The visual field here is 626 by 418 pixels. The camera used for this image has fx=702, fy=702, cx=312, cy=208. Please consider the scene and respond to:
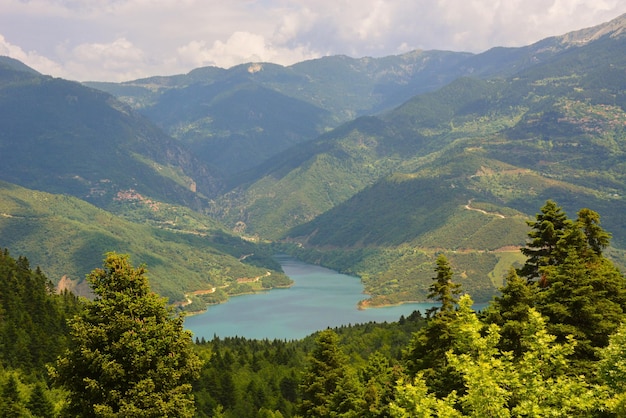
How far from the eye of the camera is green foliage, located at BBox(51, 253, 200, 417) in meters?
32.5

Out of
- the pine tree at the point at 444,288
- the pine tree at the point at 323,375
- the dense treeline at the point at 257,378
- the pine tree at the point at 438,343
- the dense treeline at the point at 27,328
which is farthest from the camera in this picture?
the dense treeline at the point at 257,378

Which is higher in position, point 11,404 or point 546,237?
point 546,237

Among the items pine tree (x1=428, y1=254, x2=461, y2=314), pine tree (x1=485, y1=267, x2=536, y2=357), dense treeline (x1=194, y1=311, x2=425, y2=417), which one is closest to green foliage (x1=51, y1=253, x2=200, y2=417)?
pine tree (x1=485, y1=267, x2=536, y2=357)

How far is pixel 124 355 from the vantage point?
3300cm

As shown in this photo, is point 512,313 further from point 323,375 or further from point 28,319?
point 28,319

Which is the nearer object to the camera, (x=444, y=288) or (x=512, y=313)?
(x=512, y=313)

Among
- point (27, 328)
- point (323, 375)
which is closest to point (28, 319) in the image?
point (27, 328)

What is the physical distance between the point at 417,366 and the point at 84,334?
24076 mm

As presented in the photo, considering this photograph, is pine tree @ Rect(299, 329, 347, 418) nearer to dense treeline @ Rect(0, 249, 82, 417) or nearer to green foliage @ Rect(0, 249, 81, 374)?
dense treeline @ Rect(0, 249, 82, 417)

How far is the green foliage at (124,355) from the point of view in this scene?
32.5m

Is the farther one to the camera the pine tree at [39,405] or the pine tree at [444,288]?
the pine tree at [39,405]

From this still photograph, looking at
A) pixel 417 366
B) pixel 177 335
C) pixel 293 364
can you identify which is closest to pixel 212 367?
pixel 293 364

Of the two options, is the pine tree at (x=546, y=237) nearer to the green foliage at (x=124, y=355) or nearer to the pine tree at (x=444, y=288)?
the pine tree at (x=444, y=288)

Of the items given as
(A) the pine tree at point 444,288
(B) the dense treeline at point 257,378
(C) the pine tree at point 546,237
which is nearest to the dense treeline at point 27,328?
(B) the dense treeline at point 257,378
